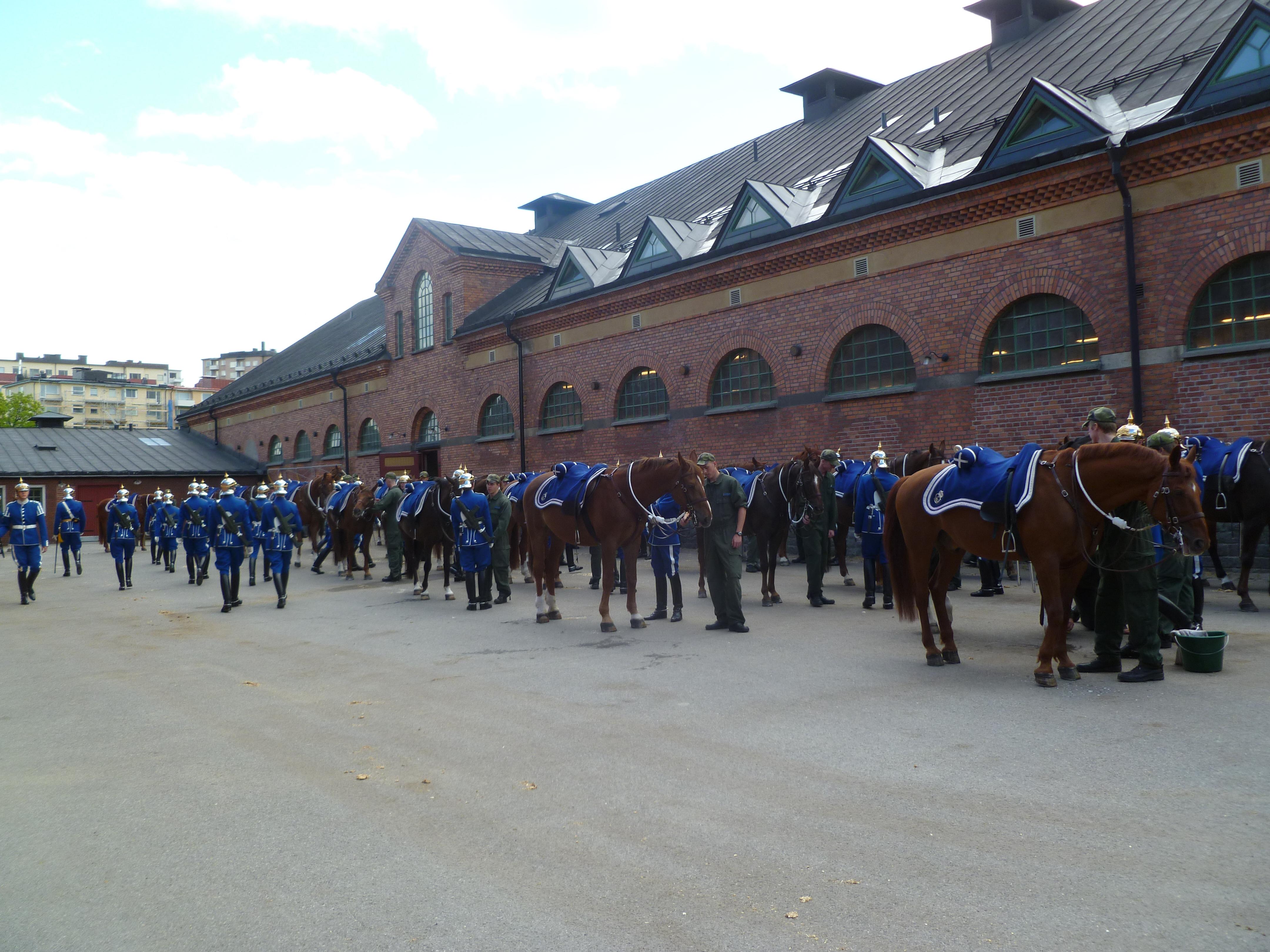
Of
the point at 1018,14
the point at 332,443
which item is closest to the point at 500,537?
the point at 1018,14

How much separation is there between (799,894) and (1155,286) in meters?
13.7

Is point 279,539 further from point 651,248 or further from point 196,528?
point 651,248

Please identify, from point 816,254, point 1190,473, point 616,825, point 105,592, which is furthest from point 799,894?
point 105,592

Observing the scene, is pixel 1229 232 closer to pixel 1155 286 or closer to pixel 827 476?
pixel 1155 286

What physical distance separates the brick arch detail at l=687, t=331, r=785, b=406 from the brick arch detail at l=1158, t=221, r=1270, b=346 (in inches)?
305

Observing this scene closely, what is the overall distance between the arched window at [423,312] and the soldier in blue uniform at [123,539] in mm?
15284

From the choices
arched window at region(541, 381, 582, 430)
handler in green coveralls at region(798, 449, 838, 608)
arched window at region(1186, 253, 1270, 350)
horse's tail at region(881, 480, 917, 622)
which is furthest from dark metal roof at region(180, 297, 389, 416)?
horse's tail at region(881, 480, 917, 622)

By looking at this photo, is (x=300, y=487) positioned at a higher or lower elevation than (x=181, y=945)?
higher

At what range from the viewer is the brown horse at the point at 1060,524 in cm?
700

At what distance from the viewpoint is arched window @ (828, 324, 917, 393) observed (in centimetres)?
1795

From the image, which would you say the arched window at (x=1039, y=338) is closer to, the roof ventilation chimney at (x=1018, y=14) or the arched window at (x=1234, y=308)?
the arched window at (x=1234, y=308)

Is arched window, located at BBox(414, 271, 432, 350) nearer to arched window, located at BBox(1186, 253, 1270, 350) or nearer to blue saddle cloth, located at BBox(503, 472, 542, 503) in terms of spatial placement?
blue saddle cloth, located at BBox(503, 472, 542, 503)

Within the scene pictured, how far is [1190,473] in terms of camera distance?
7004 mm

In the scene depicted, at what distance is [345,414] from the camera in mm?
38625
